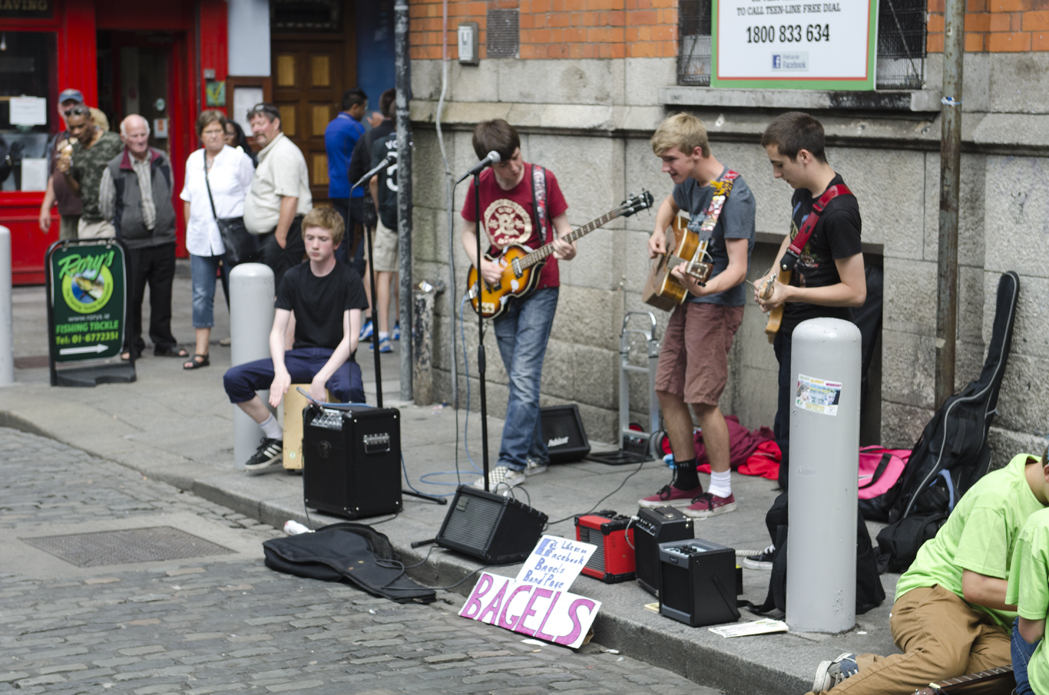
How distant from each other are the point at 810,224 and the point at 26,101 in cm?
1230

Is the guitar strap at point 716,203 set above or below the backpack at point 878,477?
above

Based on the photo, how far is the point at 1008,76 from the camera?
261 inches

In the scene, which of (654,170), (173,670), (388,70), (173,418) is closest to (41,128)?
(388,70)

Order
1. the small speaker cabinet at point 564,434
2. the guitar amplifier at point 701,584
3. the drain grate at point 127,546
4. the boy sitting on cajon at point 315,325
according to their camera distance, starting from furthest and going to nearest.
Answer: the small speaker cabinet at point 564,434 → the boy sitting on cajon at point 315,325 → the drain grate at point 127,546 → the guitar amplifier at point 701,584

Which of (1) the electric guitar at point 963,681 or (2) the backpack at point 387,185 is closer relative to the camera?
A: (1) the electric guitar at point 963,681

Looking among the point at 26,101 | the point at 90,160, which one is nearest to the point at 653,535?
the point at 90,160

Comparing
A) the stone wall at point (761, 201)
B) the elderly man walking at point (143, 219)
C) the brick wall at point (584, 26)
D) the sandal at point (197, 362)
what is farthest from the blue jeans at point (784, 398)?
the elderly man walking at point (143, 219)

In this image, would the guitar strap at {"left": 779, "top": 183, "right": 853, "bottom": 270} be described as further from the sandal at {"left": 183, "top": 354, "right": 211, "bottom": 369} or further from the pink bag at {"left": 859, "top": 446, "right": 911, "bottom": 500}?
the sandal at {"left": 183, "top": 354, "right": 211, "bottom": 369}

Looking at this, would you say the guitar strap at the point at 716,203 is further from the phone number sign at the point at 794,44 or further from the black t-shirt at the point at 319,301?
the black t-shirt at the point at 319,301

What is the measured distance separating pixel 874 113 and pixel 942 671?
11.3ft

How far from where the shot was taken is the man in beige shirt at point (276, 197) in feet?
36.3

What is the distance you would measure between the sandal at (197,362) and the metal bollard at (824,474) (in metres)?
7.27

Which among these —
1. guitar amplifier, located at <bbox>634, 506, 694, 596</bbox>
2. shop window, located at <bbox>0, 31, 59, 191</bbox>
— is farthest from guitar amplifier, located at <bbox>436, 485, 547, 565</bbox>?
shop window, located at <bbox>0, 31, 59, 191</bbox>

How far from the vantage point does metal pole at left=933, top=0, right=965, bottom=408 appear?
21.9 feet
